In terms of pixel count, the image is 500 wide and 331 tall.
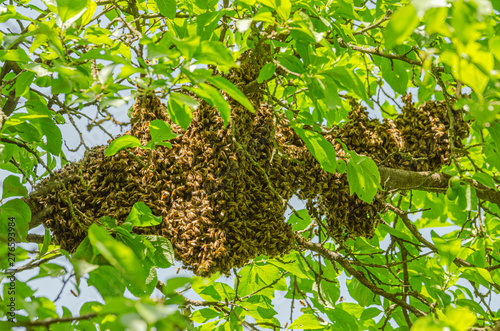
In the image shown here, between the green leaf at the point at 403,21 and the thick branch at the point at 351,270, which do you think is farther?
the thick branch at the point at 351,270

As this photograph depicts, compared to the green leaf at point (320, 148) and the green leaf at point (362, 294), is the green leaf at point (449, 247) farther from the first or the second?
the green leaf at point (362, 294)

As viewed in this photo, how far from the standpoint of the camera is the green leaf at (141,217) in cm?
178

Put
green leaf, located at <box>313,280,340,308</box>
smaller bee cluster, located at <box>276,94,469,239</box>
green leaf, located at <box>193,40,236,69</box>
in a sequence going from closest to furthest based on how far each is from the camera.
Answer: green leaf, located at <box>193,40,236,69</box>
smaller bee cluster, located at <box>276,94,469,239</box>
green leaf, located at <box>313,280,340,308</box>

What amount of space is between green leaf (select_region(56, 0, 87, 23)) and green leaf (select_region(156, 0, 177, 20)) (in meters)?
0.49

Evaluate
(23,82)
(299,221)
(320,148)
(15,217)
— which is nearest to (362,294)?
(299,221)

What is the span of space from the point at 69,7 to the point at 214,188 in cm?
91

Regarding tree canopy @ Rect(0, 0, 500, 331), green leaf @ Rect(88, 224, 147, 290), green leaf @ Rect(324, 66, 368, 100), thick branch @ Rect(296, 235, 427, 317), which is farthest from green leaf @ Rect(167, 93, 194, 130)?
thick branch @ Rect(296, 235, 427, 317)

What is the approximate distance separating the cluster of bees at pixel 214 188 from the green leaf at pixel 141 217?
178 millimetres

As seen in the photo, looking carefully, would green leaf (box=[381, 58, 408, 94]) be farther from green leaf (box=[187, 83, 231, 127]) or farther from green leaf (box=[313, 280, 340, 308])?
green leaf (box=[187, 83, 231, 127])

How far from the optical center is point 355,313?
2918 mm

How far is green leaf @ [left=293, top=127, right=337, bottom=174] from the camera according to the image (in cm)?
188

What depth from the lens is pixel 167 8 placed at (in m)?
1.96

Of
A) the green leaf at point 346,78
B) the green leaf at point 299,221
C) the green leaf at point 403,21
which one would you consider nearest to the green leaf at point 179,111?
the green leaf at point 346,78

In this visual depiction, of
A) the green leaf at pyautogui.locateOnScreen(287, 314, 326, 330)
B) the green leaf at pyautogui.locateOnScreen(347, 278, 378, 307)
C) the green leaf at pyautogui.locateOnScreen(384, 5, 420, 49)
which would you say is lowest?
the green leaf at pyautogui.locateOnScreen(347, 278, 378, 307)
